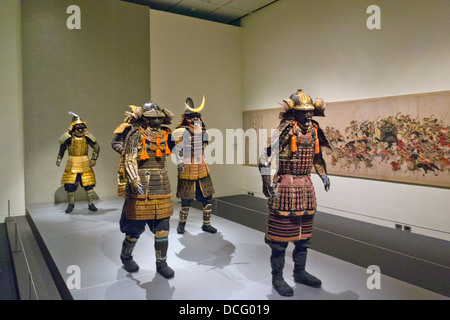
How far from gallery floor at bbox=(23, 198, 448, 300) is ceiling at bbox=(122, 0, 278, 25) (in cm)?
442

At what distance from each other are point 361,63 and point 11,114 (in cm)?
539

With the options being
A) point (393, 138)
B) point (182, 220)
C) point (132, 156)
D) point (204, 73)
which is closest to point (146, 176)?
point (132, 156)

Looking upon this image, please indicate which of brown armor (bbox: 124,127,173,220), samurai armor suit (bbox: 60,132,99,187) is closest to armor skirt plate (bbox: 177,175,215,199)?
brown armor (bbox: 124,127,173,220)

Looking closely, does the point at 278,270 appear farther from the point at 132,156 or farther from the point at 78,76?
the point at 78,76

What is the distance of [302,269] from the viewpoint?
10.1 feet

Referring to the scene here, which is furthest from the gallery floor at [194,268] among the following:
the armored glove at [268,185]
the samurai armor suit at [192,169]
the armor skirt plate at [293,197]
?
the armored glove at [268,185]

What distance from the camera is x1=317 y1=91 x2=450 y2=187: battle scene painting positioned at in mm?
4328

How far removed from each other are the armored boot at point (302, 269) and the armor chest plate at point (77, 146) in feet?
12.9

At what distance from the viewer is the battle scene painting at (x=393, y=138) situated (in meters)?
4.33

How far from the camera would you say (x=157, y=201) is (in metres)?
3.21

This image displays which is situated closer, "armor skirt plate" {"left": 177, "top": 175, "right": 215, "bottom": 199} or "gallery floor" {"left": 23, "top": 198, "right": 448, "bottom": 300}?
"gallery floor" {"left": 23, "top": 198, "right": 448, "bottom": 300}

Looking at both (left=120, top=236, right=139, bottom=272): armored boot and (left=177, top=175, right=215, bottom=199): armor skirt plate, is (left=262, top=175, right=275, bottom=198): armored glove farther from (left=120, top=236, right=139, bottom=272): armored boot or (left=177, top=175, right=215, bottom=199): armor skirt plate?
(left=177, top=175, right=215, bottom=199): armor skirt plate
